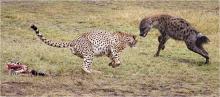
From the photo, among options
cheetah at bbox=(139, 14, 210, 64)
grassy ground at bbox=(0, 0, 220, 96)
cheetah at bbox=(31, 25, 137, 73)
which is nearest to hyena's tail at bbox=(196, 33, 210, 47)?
cheetah at bbox=(139, 14, 210, 64)

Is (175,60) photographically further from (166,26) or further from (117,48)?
(117,48)

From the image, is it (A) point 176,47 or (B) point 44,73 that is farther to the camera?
(A) point 176,47

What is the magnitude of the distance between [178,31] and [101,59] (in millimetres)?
2103

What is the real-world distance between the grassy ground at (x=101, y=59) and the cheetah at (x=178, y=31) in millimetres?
370

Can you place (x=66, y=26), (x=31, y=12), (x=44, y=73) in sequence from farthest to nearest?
1. (x=31, y=12)
2. (x=66, y=26)
3. (x=44, y=73)

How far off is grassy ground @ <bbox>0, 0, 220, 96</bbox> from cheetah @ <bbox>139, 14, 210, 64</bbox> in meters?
0.37

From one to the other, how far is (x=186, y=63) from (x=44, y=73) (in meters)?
3.87

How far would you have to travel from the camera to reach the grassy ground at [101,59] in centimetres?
1079

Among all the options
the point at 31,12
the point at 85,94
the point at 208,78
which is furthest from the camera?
the point at 31,12

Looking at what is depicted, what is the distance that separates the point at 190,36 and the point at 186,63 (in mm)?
736

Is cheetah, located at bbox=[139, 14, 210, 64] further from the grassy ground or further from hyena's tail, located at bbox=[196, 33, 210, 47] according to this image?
the grassy ground

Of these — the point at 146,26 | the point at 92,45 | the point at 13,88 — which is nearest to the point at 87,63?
the point at 92,45

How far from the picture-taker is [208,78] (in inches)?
484

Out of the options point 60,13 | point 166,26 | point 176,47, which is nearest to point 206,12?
point 60,13
